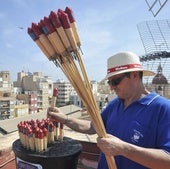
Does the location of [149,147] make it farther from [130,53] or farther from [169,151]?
[130,53]

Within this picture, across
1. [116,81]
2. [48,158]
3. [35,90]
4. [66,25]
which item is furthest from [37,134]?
[35,90]

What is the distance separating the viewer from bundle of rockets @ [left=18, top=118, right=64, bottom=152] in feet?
5.66

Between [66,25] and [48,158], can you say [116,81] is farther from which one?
[48,158]

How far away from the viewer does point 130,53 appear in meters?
1.67

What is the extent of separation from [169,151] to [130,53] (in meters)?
0.54

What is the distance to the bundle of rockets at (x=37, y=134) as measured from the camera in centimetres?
172

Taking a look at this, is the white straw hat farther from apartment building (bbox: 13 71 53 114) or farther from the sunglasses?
apartment building (bbox: 13 71 53 114)

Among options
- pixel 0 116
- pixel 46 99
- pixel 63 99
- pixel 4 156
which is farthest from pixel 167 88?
pixel 63 99

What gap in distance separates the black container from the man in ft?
0.59

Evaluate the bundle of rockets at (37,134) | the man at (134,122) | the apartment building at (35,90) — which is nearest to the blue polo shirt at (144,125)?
the man at (134,122)

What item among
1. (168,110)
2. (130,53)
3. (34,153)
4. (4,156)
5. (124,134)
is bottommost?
(4,156)

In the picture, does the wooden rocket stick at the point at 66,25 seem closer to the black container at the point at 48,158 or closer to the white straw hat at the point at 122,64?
the white straw hat at the point at 122,64

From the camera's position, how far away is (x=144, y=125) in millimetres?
1548

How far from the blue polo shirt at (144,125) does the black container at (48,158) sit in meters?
0.27
